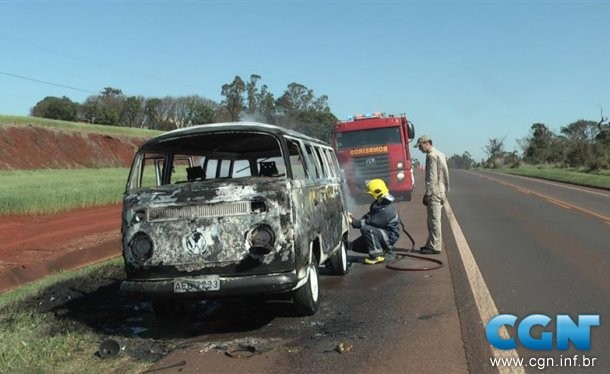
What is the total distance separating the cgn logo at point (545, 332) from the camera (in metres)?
4.95

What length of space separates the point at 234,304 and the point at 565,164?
58.6 metres

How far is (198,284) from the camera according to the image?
5516 millimetres

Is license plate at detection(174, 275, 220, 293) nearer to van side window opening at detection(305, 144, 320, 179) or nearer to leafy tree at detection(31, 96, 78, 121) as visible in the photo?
van side window opening at detection(305, 144, 320, 179)

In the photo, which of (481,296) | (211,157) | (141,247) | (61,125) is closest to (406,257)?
(481,296)

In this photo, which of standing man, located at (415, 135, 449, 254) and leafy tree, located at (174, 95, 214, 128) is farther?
leafy tree, located at (174, 95, 214, 128)

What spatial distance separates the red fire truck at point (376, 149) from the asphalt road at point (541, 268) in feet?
12.3

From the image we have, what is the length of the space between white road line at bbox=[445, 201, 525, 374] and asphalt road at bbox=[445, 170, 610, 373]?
7 centimetres

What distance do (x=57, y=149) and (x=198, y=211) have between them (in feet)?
169

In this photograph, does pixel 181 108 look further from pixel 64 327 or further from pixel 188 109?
pixel 64 327

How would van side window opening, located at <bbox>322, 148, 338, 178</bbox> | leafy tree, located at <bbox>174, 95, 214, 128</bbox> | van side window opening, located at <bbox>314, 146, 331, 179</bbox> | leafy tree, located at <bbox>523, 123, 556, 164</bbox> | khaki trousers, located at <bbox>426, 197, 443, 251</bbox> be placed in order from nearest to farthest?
van side window opening, located at <bbox>314, 146, 331, 179</bbox> < van side window opening, located at <bbox>322, 148, 338, 178</bbox> < khaki trousers, located at <bbox>426, 197, 443, 251</bbox> < leafy tree, located at <bbox>523, 123, 556, 164</bbox> < leafy tree, located at <bbox>174, 95, 214, 128</bbox>

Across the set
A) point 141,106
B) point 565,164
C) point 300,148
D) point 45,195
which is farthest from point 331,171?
point 141,106

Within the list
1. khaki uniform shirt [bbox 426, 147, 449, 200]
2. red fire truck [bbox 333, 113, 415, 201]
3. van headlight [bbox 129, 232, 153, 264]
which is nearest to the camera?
van headlight [bbox 129, 232, 153, 264]

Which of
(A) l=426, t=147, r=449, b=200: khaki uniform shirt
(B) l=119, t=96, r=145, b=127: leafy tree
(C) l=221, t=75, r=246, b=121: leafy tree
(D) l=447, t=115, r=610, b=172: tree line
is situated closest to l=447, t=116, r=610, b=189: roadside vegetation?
(D) l=447, t=115, r=610, b=172: tree line

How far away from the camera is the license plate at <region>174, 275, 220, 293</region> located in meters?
5.49
